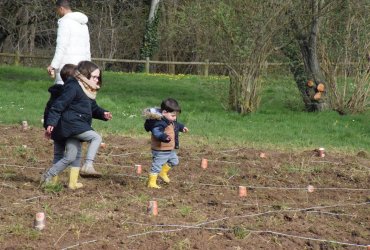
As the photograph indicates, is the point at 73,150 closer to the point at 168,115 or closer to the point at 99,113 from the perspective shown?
the point at 99,113

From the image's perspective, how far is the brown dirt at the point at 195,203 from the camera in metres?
5.67

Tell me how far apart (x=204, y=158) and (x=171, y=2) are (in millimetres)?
25541

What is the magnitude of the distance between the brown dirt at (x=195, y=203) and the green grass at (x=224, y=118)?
74.6 inches

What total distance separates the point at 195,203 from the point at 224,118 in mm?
8098

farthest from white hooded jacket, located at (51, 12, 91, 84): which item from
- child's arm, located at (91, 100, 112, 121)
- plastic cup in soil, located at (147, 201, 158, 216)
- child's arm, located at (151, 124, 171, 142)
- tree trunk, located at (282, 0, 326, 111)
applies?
tree trunk, located at (282, 0, 326, 111)

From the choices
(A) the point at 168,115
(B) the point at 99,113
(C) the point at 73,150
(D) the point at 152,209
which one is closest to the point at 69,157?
(C) the point at 73,150

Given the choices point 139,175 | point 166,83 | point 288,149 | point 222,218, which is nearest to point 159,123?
point 139,175

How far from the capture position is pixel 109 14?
3566 cm

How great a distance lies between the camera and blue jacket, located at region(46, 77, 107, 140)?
746cm

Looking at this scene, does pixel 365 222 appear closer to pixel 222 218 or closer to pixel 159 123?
pixel 222 218

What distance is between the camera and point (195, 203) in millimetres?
7059

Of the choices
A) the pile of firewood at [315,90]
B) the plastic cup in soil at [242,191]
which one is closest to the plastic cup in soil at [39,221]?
the plastic cup in soil at [242,191]

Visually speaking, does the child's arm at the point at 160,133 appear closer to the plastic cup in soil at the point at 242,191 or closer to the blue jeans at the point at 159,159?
the blue jeans at the point at 159,159

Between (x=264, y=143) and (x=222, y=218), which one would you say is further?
(x=264, y=143)
